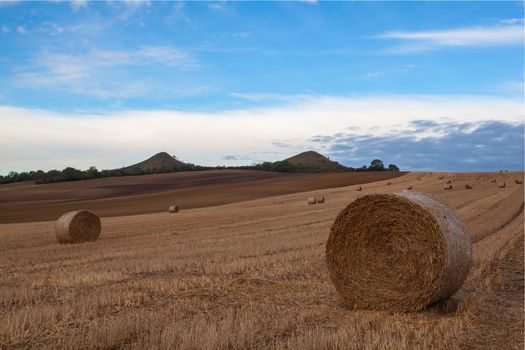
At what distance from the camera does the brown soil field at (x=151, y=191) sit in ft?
135

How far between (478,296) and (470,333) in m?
1.96

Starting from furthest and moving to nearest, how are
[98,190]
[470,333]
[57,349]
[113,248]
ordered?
[98,190] → [113,248] → [470,333] → [57,349]

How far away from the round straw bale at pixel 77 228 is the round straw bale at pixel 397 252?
12598 millimetres

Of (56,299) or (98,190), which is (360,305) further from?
(98,190)

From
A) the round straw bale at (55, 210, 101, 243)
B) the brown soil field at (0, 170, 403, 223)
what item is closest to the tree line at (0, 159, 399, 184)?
the brown soil field at (0, 170, 403, 223)

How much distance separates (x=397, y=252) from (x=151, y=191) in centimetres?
4816

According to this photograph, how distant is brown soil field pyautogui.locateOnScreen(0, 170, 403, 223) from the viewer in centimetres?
4116

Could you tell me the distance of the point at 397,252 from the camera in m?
8.25

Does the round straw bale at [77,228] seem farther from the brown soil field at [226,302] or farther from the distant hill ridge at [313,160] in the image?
the distant hill ridge at [313,160]

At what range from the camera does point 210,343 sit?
555cm

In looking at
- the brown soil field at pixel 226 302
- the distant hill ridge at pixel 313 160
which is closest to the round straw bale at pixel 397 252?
the brown soil field at pixel 226 302

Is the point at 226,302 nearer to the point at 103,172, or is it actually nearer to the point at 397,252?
the point at 397,252

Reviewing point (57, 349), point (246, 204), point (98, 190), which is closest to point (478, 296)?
point (57, 349)

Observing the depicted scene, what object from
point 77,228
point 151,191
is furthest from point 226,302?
point 151,191
